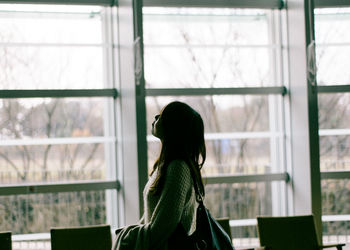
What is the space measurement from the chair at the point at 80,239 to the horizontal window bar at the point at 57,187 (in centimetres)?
123

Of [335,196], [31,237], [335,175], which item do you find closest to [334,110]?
[335,175]

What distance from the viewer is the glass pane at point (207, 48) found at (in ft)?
20.2

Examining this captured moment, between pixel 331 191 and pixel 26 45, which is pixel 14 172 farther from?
pixel 331 191

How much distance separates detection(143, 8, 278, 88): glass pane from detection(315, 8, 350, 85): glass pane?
22.2 inches

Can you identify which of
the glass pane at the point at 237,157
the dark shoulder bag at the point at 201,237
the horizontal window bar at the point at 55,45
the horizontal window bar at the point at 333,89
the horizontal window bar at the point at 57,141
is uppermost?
the horizontal window bar at the point at 55,45

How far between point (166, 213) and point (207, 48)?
13.5 ft

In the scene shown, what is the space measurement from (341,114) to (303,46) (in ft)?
3.45

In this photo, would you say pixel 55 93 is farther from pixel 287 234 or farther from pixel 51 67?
pixel 287 234

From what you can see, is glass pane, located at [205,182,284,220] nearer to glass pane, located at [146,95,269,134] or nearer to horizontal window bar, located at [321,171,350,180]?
horizontal window bar, located at [321,171,350,180]

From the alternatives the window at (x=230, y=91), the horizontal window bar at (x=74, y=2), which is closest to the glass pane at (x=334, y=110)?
the window at (x=230, y=91)

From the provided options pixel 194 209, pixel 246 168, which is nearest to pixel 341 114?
pixel 246 168

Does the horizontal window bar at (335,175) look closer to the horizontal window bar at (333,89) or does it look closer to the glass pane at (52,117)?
the horizontal window bar at (333,89)

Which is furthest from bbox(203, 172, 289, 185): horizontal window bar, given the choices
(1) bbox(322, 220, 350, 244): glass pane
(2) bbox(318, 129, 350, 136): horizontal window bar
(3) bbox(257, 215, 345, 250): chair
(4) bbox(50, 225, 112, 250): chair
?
(4) bbox(50, 225, 112, 250): chair

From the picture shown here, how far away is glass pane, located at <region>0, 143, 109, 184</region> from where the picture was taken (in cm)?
576
